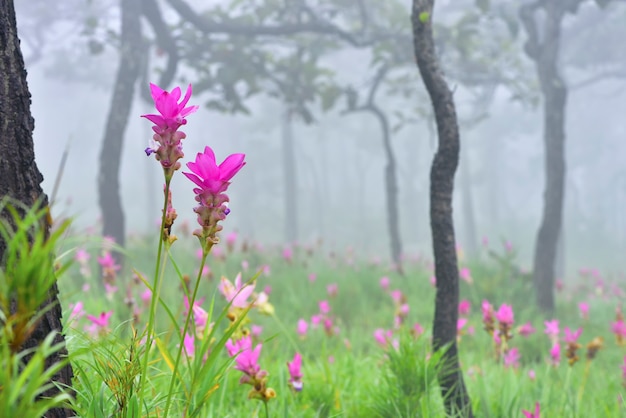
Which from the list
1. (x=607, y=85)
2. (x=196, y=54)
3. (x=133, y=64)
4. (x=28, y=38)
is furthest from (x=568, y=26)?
(x=607, y=85)

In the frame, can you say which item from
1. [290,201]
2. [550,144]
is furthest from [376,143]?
[550,144]

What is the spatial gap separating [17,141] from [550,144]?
7.05 meters

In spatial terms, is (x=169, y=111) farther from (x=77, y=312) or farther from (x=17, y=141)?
(x=77, y=312)

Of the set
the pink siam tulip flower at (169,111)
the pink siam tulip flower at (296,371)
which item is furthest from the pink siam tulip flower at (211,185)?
the pink siam tulip flower at (296,371)

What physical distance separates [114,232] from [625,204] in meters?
48.3

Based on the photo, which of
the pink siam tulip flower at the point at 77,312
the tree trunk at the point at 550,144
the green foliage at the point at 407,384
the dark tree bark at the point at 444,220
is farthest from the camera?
the tree trunk at the point at 550,144

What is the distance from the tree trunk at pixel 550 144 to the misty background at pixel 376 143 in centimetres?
215

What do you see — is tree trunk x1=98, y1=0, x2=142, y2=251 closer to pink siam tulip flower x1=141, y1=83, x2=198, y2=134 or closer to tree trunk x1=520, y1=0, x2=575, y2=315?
tree trunk x1=520, y1=0, x2=575, y2=315

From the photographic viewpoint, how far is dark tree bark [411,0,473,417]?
217 centimetres

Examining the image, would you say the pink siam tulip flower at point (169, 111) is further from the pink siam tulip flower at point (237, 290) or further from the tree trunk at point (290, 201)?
the tree trunk at point (290, 201)

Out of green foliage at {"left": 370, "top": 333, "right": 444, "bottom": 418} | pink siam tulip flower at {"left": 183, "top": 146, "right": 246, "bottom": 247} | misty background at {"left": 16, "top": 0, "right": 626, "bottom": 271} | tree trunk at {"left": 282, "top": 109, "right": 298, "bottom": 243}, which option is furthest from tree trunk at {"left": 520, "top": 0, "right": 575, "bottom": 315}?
tree trunk at {"left": 282, "top": 109, "right": 298, "bottom": 243}

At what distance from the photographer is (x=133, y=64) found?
7156mm

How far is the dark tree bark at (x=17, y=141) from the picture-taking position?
3.96 feet

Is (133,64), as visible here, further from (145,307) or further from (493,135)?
(493,135)
